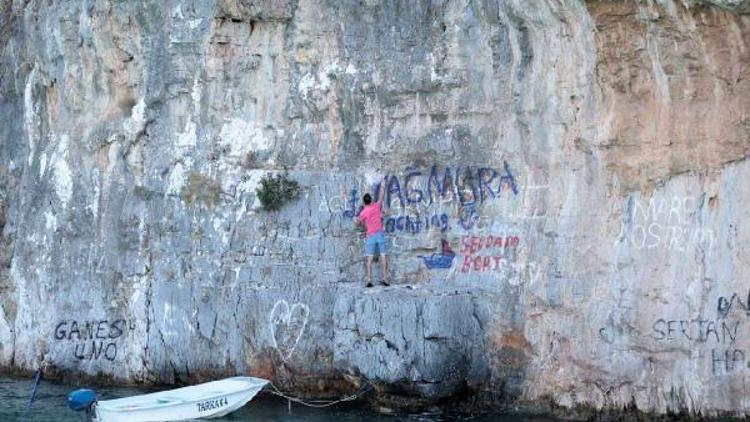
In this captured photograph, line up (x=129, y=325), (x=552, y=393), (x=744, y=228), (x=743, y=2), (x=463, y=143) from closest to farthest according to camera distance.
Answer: (x=743, y=2)
(x=744, y=228)
(x=552, y=393)
(x=463, y=143)
(x=129, y=325)

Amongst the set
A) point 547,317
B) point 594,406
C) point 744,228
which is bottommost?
point 594,406

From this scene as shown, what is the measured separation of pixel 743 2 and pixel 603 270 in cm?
433

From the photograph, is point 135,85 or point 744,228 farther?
point 135,85

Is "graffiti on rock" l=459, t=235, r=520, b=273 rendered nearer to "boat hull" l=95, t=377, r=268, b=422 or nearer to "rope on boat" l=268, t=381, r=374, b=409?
"rope on boat" l=268, t=381, r=374, b=409

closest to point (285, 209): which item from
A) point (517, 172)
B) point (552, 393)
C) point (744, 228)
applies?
point (517, 172)

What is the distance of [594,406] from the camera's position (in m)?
18.2

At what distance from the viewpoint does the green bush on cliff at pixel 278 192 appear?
21.0m

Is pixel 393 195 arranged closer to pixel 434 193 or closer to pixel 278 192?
pixel 434 193

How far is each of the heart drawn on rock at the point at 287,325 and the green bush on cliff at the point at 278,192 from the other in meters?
1.64

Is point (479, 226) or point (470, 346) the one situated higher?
point (479, 226)

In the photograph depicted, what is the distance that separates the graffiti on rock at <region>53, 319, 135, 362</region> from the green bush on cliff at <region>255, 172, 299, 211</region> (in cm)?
333

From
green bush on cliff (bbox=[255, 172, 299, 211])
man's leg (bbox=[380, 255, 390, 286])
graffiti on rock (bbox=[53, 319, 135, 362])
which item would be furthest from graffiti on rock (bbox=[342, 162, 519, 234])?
graffiti on rock (bbox=[53, 319, 135, 362])

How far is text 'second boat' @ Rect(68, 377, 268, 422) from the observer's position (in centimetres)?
1777

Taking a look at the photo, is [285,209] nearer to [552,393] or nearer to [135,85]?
[135,85]
